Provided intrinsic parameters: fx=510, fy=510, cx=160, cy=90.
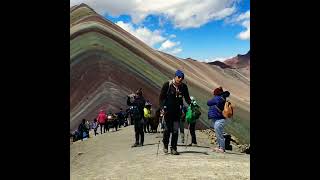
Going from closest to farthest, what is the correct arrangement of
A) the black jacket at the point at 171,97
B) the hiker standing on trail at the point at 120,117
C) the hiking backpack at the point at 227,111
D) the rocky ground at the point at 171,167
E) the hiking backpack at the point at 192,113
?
the rocky ground at the point at 171,167
the black jacket at the point at 171,97
the hiking backpack at the point at 227,111
the hiking backpack at the point at 192,113
the hiker standing on trail at the point at 120,117

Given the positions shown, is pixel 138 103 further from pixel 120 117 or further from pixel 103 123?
pixel 120 117

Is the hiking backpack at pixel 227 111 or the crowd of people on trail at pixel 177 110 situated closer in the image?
the crowd of people on trail at pixel 177 110

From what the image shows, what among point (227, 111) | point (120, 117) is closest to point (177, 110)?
point (227, 111)

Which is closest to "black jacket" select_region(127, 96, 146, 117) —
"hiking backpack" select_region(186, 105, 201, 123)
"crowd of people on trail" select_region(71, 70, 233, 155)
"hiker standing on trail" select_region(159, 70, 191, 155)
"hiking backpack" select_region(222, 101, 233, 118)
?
"crowd of people on trail" select_region(71, 70, 233, 155)

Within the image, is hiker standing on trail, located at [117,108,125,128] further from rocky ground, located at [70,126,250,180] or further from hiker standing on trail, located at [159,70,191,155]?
hiker standing on trail, located at [159,70,191,155]

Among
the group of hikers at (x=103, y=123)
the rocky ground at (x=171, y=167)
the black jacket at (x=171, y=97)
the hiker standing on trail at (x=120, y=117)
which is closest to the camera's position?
the rocky ground at (x=171, y=167)

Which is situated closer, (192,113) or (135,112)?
(135,112)

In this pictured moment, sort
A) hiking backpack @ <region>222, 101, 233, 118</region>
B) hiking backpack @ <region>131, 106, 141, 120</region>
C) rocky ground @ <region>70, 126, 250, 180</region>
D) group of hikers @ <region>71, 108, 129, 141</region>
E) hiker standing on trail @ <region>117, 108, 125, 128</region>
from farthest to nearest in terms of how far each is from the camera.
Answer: hiker standing on trail @ <region>117, 108, 125, 128</region>, group of hikers @ <region>71, 108, 129, 141</region>, hiking backpack @ <region>131, 106, 141, 120</region>, hiking backpack @ <region>222, 101, 233, 118</region>, rocky ground @ <region>70, 126, 250, 180</region>

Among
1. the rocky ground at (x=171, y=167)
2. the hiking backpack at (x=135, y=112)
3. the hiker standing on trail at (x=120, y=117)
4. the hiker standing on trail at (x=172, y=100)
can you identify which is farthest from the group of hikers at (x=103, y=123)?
the hiker standing on trail at (x=172, y=100)

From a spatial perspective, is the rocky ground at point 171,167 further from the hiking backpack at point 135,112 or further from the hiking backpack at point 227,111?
the hiking backpack at point 135,112
